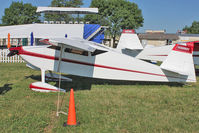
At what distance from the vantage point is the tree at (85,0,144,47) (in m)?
41.2

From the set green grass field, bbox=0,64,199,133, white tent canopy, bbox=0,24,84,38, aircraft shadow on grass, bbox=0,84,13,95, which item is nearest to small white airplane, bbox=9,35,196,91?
green grass field, bbox=0,64,199,133

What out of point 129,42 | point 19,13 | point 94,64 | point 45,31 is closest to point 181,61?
point 94,64

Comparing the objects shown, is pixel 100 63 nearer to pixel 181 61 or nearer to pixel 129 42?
pixel 181 61

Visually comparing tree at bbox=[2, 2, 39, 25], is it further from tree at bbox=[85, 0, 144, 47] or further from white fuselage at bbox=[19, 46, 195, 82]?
white fuselage at bbox=[19, 46, 195, 82]

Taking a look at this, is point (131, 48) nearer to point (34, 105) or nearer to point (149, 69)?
point (149, 69)

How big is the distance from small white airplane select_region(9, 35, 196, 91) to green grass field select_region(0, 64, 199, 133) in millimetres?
681

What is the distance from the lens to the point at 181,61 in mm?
7031

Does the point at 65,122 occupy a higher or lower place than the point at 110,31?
lower

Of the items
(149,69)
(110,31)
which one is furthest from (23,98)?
(110,31)

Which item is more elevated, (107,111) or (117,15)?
(117,15)

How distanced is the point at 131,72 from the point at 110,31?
1377 inches

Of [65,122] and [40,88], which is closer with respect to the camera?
[65,122]

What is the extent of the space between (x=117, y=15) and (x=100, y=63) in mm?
36569

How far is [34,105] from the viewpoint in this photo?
513 cm
